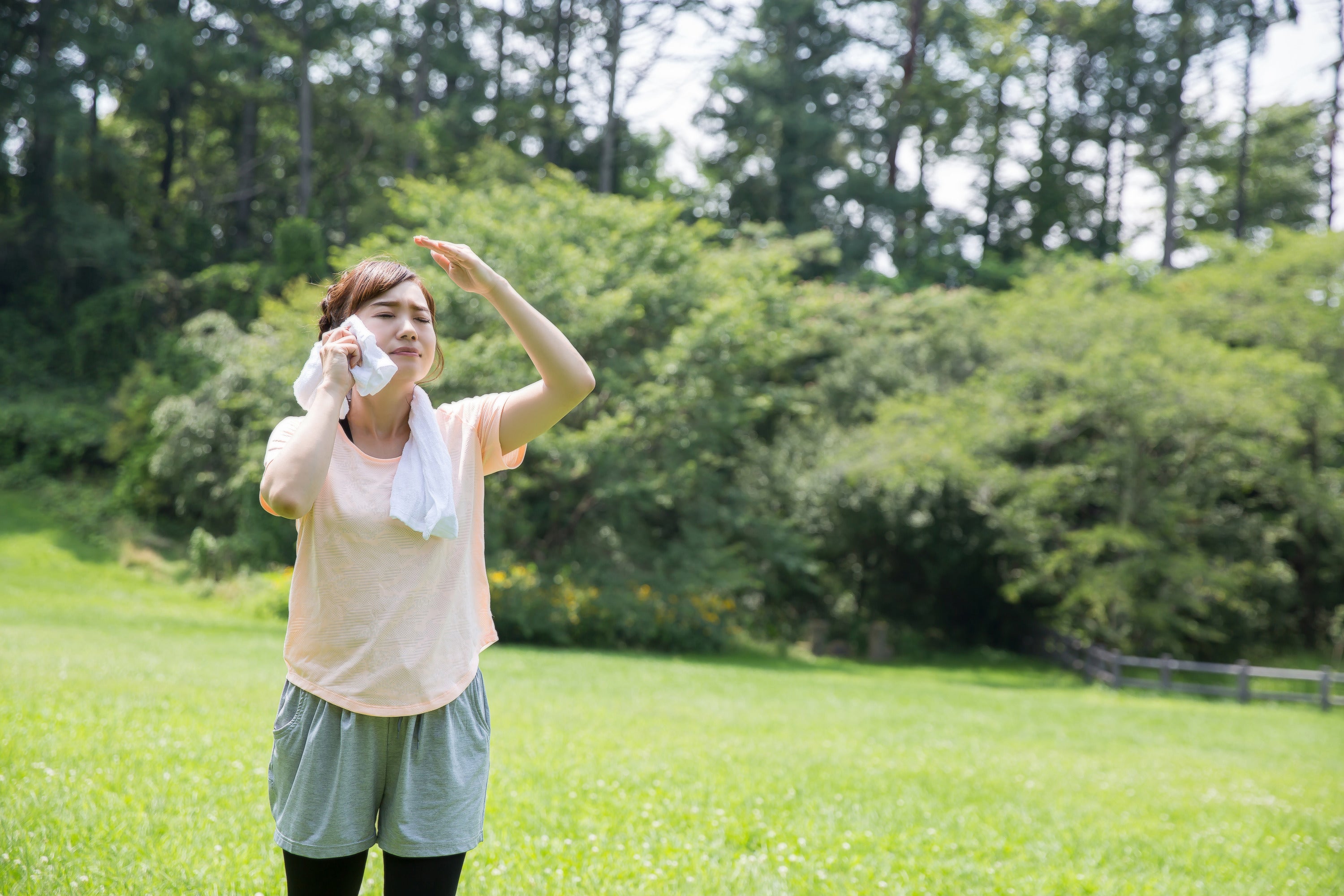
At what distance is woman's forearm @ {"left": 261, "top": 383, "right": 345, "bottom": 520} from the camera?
208cm

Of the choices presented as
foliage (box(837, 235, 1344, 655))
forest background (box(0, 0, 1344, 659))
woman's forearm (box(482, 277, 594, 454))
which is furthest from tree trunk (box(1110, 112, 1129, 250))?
woman's forearm (box(482, 277, 594, 454))

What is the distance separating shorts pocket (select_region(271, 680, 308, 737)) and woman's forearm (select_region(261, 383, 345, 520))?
453mm

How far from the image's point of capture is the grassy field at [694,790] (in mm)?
4156

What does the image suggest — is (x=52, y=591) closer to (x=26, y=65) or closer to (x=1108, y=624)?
(x=26, y=65)

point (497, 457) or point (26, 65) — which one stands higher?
point (26, 65)

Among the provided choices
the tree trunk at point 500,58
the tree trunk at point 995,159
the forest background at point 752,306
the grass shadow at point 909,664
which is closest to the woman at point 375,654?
Answer: the forest background at point 752,306

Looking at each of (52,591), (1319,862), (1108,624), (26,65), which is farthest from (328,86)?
(1319,862)

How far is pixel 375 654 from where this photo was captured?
2.22 m

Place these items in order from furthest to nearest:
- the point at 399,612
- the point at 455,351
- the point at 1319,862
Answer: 1. the point at 455,351
2. the point at 1319,862
3. the point at 399,612

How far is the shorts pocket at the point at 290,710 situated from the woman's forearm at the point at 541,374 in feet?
2.47

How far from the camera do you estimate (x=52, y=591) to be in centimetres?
1755

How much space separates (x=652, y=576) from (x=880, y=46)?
22.9 m

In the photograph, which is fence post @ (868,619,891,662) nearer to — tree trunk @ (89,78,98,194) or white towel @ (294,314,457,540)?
white towel @ (294,314,457,540)

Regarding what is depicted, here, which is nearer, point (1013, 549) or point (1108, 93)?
point (1013, 549)
